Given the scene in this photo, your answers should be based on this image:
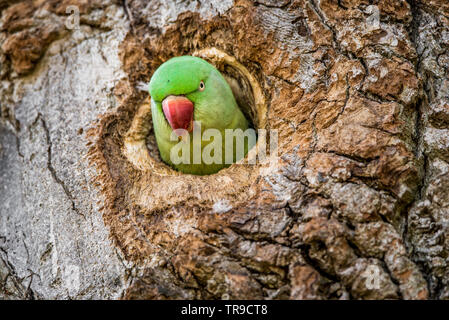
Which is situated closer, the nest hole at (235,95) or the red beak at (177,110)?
the red beak at (177,110)

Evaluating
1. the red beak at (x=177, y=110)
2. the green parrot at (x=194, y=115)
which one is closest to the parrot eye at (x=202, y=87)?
the green parrot at (x=194, y=115)

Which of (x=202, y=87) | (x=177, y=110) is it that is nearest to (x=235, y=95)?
(x=202, y=87)

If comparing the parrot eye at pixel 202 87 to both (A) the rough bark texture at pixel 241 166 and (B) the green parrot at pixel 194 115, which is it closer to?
(B) the green parrot at pixel 194 115

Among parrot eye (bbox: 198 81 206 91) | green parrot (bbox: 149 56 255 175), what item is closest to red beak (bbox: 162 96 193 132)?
green parrot (bbox: 149 56 255 175)

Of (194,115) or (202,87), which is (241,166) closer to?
(194,115)
